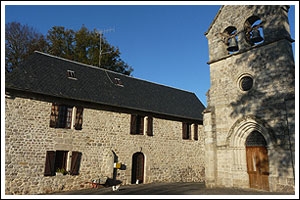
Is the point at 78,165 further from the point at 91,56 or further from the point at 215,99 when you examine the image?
the point at 91,56

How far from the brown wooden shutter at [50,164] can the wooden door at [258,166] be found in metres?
8.72

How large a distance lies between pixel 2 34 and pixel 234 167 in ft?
34.0

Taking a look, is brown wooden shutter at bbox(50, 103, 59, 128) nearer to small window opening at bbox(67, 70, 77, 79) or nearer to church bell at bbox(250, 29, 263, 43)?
small window opening at bbox(67, 70, 77, 79)

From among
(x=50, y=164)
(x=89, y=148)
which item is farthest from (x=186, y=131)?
(x=50, y=164)

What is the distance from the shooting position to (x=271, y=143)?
9.18 m

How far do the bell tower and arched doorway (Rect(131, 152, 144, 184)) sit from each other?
15.4 feet

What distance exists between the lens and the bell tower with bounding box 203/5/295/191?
901 cm

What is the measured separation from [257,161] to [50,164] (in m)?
9.11

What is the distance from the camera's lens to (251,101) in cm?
1020

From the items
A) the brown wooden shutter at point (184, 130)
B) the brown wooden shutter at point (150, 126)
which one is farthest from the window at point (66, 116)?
the brown wooden shutter at point (184, 130)

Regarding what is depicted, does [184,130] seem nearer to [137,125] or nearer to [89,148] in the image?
[137,125]

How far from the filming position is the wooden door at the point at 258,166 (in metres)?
9.41

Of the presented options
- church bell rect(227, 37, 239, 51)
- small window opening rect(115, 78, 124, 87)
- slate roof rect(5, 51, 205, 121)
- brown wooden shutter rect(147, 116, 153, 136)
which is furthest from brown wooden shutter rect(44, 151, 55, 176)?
church bell rect(227, 37, 239, 51)

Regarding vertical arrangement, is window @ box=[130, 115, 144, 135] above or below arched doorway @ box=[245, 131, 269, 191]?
above
